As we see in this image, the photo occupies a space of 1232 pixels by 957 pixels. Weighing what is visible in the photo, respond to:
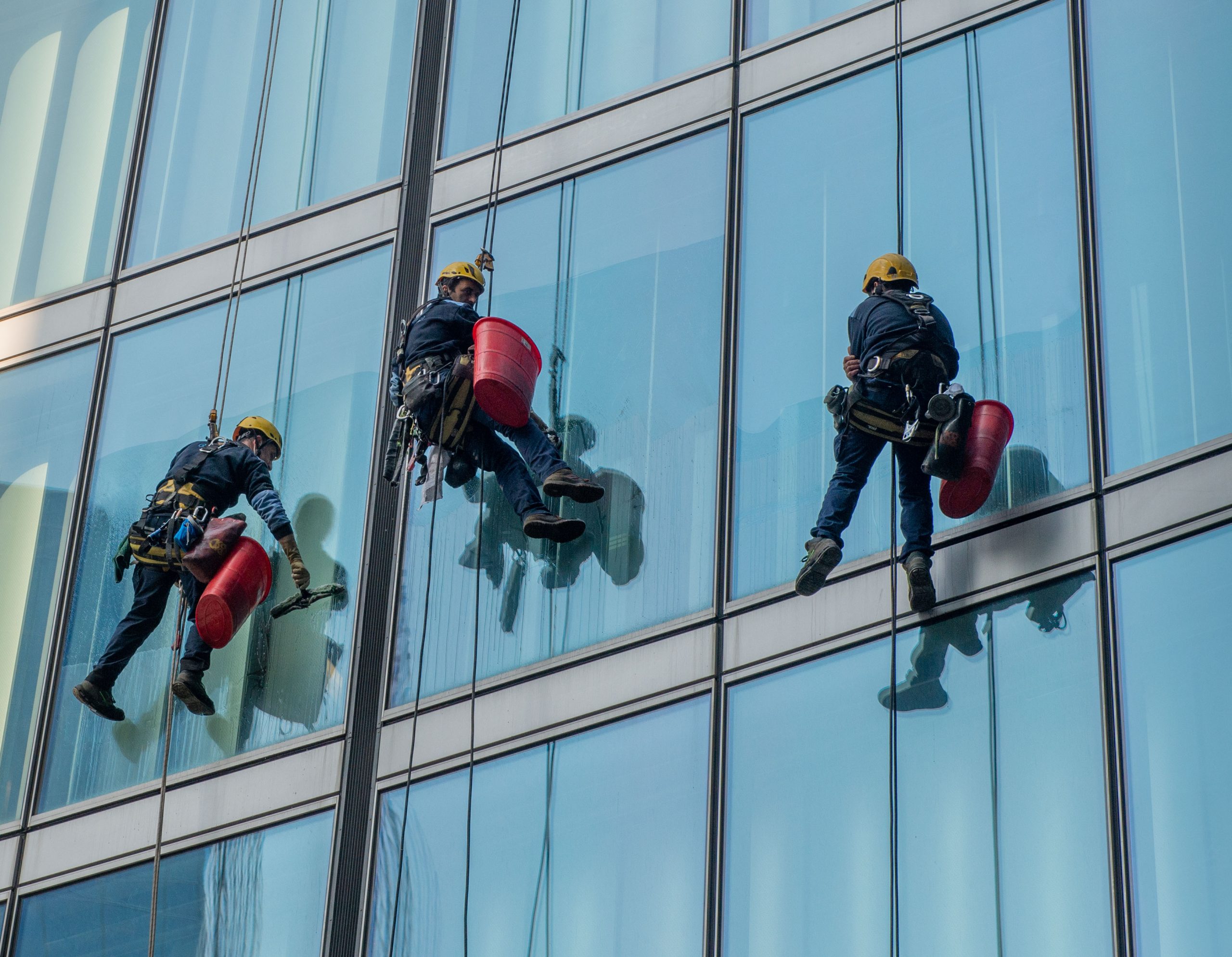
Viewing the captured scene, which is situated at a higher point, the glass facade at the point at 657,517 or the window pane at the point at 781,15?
the window pane at the point at 781,15

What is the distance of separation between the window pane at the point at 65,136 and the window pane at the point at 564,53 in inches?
125

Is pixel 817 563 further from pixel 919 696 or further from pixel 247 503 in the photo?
pixel 247 503

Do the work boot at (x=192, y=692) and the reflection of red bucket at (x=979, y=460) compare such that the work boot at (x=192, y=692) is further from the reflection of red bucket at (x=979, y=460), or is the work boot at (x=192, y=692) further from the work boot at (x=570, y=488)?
the reflection of red bucket at (x=979, y=460)

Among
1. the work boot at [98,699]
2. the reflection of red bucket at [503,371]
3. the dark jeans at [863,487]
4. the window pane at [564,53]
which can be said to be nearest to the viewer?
the dark jeans at [863,487]

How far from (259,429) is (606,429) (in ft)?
7.82

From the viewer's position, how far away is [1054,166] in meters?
12.4

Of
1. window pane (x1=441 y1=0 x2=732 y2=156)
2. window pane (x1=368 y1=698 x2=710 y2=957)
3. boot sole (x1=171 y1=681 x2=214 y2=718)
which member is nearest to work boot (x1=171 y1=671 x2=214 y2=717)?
boot sole (x1=171 y1=681 x2=214 y2=718)

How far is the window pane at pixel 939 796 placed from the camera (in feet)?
34.7

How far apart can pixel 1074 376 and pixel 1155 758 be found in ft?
7.58

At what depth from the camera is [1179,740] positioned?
34.3 ft

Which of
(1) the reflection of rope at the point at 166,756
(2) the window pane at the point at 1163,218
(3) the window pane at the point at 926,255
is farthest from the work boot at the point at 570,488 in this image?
(2) the window pane at the point at 1163,218

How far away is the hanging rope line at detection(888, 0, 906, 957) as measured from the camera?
1091cm

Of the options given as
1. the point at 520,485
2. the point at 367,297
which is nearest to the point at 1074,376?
the point at 520,485

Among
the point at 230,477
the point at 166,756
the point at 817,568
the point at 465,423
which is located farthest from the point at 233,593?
the point at 817,568
